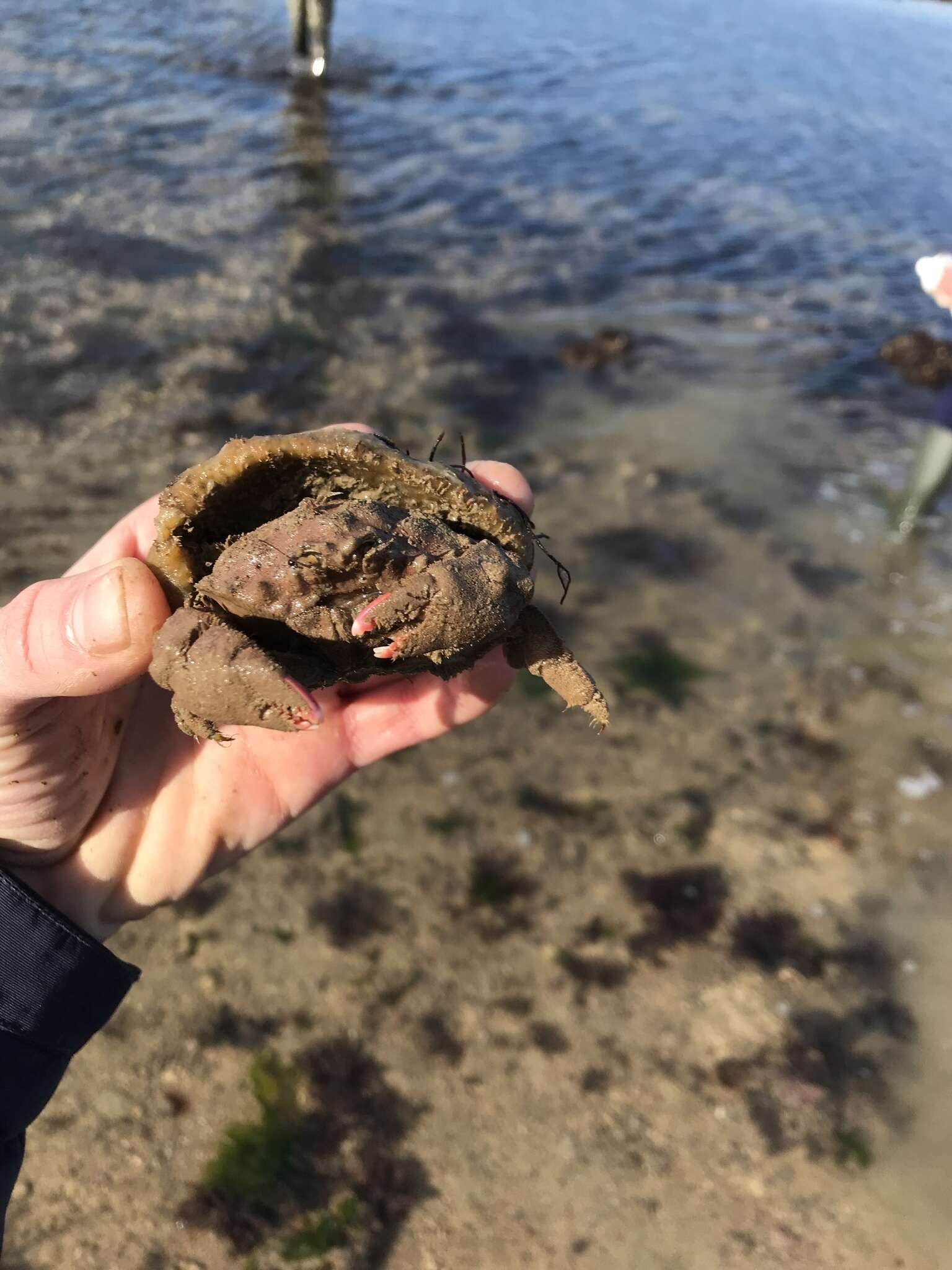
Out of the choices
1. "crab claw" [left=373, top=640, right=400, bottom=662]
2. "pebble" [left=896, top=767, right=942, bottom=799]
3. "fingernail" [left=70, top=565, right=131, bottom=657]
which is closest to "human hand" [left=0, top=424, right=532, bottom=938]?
"fingernail" [left=70, top=565, right=131, bottom=657]

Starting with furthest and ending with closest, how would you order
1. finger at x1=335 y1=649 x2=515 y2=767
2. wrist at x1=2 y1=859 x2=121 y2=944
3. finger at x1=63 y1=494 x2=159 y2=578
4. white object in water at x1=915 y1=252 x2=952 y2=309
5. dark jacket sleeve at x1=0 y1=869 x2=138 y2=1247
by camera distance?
white object in water at x1=915 y1=252 x2=952 y2=309, finger at x1=335 y1=649 x2=515 y2=767, finger at x1=63 y1=494 x2=159 y2=578, wrist at x1=2 y1=859 x2=121 y2=944, dark jacket sleeve at x1=0 y1=869 x2=138 y2=1247

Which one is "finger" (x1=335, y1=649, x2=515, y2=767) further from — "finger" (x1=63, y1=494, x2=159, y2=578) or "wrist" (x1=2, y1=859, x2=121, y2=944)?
"wrist" (x1=2, y1=859, x2=121, y2=944)

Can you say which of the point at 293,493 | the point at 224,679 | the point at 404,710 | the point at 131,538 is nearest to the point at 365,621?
the point at 224,679

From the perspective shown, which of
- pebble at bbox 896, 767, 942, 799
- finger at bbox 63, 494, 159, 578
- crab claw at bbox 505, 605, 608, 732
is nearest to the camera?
crab claw at bbox 505, 605, 608, 732

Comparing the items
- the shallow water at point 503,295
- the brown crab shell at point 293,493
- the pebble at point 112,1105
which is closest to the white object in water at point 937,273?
the shallow water at point 503,295

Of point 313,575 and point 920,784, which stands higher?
point 313,575

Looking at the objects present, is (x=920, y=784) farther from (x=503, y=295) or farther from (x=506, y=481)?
(x=503, y=295)

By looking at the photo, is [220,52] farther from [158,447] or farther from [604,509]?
[604,509]
